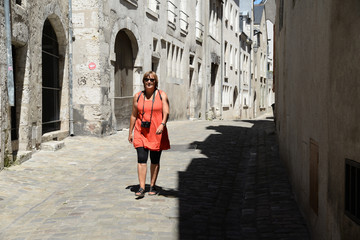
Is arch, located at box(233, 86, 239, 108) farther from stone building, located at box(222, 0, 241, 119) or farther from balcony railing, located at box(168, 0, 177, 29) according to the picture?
balcony railing, located at box(168, 0, 177, 29)

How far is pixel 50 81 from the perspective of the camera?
10977 mm

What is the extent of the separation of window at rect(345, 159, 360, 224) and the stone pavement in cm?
143

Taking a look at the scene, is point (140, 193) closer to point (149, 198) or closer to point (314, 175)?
point (149, 198)

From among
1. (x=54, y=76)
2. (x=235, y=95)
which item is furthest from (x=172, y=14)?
(x=235, y=95)

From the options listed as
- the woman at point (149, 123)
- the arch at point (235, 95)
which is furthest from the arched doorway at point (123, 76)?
the arch at point (235, 95)

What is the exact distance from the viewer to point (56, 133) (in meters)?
10.8

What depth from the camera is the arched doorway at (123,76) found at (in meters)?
13.6

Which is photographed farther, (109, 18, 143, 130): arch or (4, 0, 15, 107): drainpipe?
(109, 18, 143, 130): arch

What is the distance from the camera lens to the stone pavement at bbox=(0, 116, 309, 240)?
Answer: 4.50m

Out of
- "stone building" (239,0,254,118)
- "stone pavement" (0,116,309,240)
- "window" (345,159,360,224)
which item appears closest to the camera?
"window" (345,159,360,224)

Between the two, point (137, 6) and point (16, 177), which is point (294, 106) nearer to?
point (16, 177)

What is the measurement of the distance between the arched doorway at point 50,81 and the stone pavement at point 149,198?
1.34m

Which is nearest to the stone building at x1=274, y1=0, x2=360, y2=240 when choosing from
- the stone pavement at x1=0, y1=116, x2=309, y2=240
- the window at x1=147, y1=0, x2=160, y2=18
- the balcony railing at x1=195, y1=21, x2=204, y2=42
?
the stone pavement at x1=0, y1=116, x2=309, y2=240

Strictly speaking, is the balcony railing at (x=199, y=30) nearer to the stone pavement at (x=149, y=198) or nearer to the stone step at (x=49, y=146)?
the stone pavement at (x=149, y=198)
